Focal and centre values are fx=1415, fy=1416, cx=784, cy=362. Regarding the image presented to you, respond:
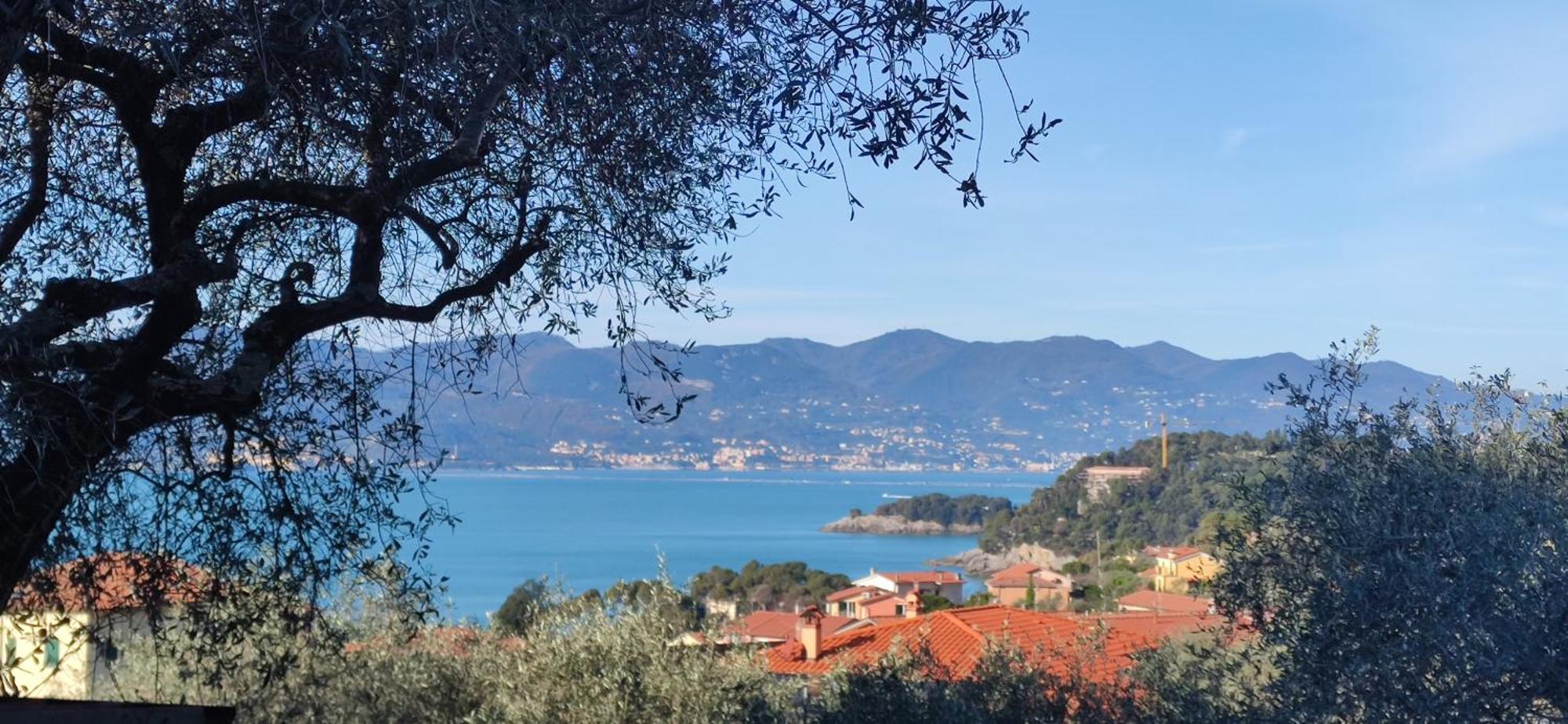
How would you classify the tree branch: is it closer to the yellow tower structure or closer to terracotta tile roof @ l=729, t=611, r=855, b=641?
terracotta tile roof @ l=729, t=611, r=855, b=641

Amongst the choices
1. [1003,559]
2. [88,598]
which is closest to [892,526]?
[1003,559]

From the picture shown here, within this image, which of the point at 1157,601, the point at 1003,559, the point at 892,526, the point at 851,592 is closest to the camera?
the point at 1157,601

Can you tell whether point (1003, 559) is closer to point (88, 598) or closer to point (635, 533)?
point (635, 533)

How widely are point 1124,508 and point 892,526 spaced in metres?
60.7

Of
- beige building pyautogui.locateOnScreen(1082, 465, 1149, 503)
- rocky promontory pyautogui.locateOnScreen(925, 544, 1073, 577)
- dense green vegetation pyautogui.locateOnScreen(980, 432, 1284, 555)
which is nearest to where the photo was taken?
dense green vegetation pyautogui.locateOnScreen(980, 432, 1284, 555)

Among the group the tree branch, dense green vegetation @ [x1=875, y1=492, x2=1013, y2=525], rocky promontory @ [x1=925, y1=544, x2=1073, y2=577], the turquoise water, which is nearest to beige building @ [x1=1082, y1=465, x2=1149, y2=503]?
rocky promontory @ [x1=925, y1=544, x2=1073, y2=577]

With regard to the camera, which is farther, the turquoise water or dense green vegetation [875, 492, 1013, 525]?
dense green vegetation [875, 492, 1013, 525]

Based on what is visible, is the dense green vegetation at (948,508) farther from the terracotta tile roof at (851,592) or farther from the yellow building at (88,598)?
the yellow building at (88,598)

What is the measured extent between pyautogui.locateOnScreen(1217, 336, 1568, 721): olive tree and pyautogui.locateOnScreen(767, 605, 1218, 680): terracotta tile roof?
1388 mm

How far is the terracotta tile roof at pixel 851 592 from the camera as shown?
4453 centimetres

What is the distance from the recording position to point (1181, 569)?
2342 centimetres

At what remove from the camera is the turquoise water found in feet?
216

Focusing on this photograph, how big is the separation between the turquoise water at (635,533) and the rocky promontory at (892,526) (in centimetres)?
98

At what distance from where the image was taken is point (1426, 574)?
465 centimetres
